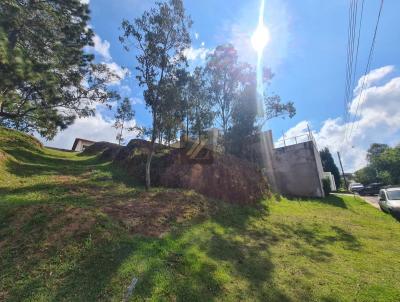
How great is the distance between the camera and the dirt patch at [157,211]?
292 inches

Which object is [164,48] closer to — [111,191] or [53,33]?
[53,33]

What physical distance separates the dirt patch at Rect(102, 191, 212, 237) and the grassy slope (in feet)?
0.15

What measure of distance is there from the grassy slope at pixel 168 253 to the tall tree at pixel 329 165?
41.9 m

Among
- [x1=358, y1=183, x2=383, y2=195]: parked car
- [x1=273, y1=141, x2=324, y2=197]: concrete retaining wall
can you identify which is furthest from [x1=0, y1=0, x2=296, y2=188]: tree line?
[x1=358, y1=183, x2=383, y2=195]: parked car

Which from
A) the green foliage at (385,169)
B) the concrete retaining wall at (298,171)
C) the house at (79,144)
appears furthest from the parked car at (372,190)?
the house at (79,144)

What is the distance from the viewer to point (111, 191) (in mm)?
10609

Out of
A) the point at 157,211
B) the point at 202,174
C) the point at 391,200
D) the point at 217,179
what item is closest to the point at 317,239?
the point at 157,211

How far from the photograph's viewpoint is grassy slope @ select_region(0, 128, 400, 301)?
15.5 ft

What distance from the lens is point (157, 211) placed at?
8.71 meters

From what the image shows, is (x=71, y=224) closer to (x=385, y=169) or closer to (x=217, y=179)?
(x=217, y=179)

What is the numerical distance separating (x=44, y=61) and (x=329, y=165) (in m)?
51.0

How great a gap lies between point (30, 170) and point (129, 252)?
10.7 meters

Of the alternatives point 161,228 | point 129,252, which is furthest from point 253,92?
point 129,252

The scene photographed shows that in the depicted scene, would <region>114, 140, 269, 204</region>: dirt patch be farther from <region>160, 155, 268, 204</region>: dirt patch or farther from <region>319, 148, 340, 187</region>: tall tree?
<region>319, 148, 340, 187</region>: tall tree
